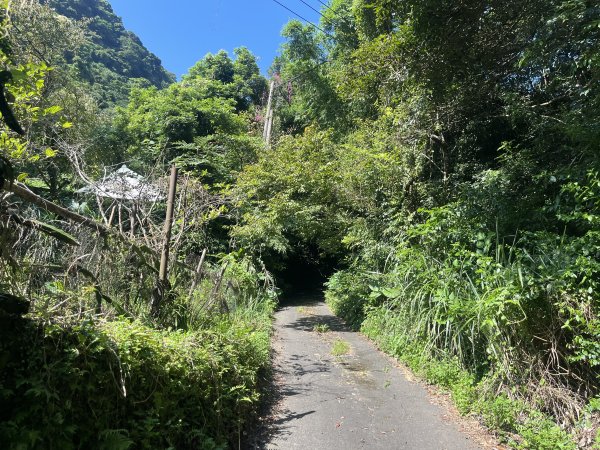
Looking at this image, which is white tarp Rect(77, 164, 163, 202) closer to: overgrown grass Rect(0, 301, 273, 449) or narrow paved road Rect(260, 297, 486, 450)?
overgrown grass Rect(0, 301, 273, 449)

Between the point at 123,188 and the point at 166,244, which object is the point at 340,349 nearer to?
the point at 166,244

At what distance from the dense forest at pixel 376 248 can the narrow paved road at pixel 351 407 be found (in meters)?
0.40

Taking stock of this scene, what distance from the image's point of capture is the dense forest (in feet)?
10.5

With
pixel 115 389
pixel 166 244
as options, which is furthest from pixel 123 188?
pixel 115 389

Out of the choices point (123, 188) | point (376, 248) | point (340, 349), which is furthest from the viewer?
point (376, 248)

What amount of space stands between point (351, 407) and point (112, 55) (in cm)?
4150

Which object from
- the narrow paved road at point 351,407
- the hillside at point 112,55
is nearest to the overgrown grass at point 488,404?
the narrow paved road at point 351,407

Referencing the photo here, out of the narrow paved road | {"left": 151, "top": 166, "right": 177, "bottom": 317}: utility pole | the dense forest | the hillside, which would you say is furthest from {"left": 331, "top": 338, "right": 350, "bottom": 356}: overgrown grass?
the hillside

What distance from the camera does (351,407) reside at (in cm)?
550

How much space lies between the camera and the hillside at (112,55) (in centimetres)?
3064

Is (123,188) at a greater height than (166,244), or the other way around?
(123,188)

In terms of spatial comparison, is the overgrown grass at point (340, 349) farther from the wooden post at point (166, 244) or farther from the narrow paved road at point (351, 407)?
the wooden post at point (166, 244)

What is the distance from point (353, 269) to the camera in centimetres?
1251

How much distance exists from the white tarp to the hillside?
2363 cm
